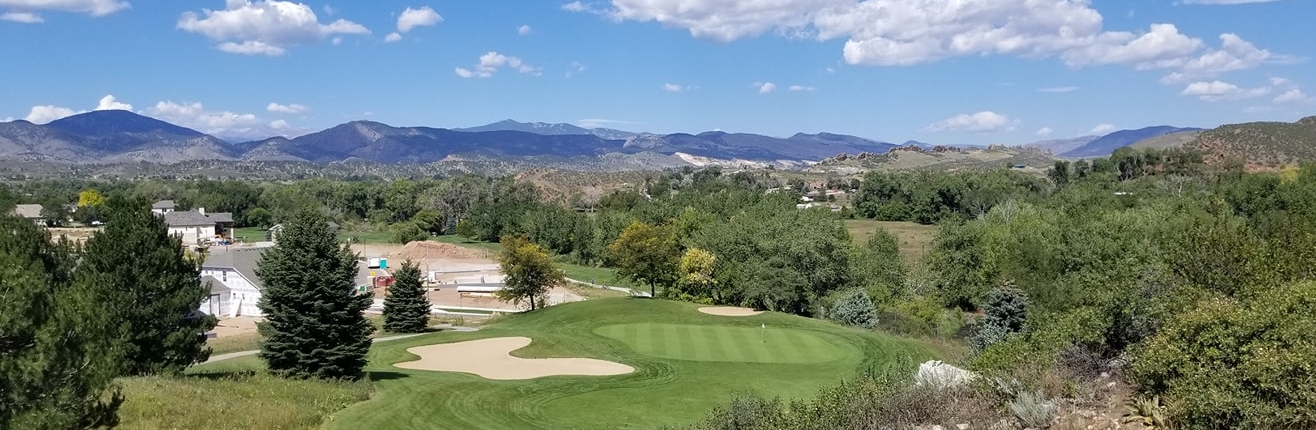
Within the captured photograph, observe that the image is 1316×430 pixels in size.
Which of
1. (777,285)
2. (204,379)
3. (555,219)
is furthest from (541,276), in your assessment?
(555,219)

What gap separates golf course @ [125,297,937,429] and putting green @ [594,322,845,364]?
0.16ft

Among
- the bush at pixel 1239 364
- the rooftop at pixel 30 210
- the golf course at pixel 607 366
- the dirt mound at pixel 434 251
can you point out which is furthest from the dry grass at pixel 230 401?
the rooftop at pixel 30 210

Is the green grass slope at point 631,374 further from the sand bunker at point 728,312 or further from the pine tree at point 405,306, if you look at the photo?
the pine tree at point 405,306

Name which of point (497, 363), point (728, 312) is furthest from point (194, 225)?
point (497, 363)

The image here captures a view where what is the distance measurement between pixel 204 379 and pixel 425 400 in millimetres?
5441

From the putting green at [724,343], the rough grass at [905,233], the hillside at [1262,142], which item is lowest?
the rough grass at [905,233]

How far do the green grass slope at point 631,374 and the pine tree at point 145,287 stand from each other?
5.45 meters

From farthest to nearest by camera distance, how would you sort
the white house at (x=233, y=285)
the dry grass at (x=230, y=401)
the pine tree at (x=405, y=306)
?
1. the white house at (x=233, y=285)
2. the pine tree at (x=405, y=306)
3. the dry grass at (x=230, y=401)

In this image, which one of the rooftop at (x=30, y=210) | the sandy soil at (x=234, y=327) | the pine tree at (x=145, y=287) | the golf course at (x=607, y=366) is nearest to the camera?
the golf course at (x=607, y=366)

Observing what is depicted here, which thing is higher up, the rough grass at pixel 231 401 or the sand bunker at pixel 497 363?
the rough grass at pixel 231 401

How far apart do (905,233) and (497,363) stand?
2848 inches

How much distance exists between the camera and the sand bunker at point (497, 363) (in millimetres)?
29047

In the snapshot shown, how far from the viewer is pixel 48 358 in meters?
11.0

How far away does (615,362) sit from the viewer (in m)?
30.8
